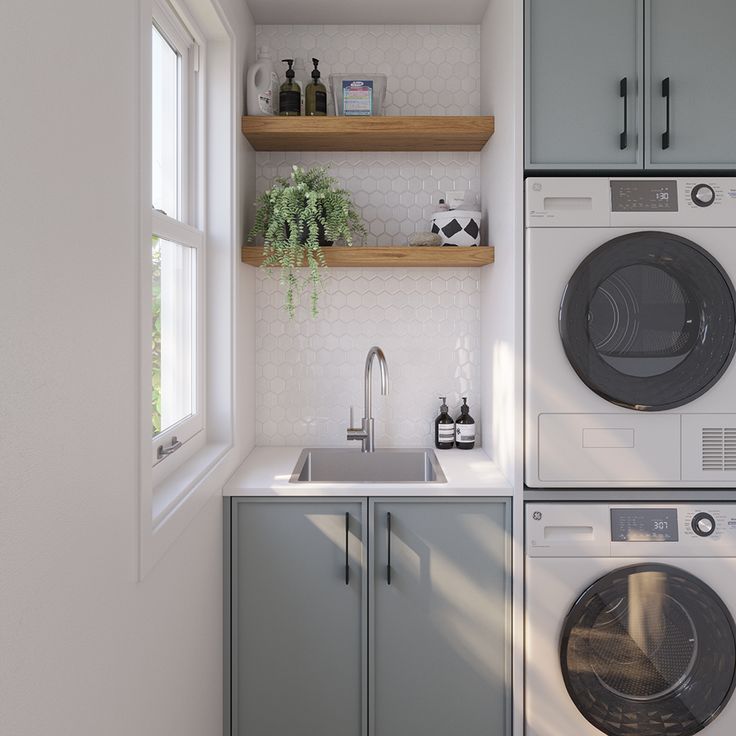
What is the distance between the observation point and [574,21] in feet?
6.84

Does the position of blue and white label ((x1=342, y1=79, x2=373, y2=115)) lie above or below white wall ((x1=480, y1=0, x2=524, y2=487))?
above

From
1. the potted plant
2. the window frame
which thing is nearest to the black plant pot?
the potted plant

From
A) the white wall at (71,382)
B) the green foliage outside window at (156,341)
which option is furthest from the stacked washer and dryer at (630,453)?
the white wall at (71,382)

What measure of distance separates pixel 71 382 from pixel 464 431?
1.79m

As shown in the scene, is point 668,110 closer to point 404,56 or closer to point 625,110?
point 625,110

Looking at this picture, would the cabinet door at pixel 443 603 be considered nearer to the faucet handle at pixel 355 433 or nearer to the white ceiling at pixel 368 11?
the faucet handle at pixel 355 433

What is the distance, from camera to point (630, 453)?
2104mm

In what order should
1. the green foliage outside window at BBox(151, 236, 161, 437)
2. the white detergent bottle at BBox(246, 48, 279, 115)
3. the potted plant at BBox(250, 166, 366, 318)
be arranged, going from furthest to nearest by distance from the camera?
the white detergent bottle at BBox(246, 48, 279, 115) → the potted plant at BBox(250, 166, 366, 318) → the green foliage outside window at BBox(151, 236, 161, 437)

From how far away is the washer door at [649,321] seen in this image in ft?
6.76

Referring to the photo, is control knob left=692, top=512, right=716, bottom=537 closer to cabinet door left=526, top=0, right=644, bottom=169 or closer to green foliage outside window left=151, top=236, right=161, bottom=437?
cabinet door left=526, top=0, right=644, bottom=169

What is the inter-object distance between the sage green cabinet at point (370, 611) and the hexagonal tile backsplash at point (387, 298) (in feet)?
2.04

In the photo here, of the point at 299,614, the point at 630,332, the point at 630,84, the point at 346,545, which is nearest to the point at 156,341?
the point at 346,545

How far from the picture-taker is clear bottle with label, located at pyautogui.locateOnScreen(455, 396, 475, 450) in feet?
8.66

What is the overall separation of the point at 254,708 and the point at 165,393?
3.40 feet
